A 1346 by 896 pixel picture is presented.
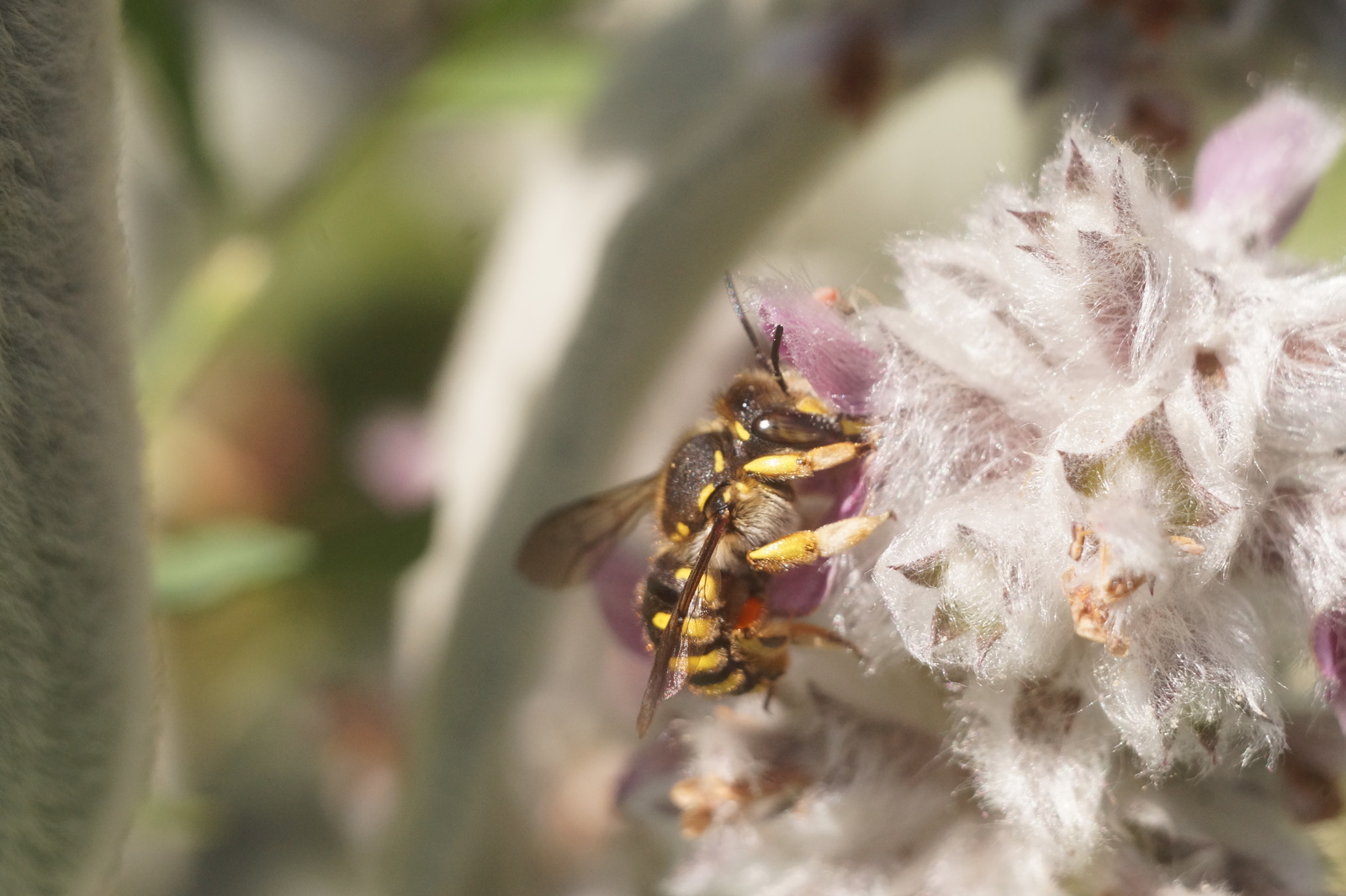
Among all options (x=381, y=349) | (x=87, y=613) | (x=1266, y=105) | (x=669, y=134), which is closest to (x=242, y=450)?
(x=381, y=349)

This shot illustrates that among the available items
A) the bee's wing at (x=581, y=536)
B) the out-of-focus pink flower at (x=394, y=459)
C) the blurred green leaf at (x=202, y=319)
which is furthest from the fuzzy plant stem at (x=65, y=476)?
the out-of-focus pink flower at (x=394, y=459)

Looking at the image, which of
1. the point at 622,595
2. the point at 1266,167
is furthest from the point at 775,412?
the point at 1266,167

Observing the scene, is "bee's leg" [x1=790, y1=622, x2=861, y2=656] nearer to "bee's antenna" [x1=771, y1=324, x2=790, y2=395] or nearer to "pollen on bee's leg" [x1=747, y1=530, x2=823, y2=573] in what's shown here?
"pollen on bee's leg" [x1=747, y1=530, x2=823, y2=573]

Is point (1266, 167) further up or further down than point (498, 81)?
further down

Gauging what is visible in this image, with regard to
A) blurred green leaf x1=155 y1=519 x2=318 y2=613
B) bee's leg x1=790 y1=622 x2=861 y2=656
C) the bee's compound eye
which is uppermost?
blurred green leaf x1=155 y1=519 x2=318 y2=613

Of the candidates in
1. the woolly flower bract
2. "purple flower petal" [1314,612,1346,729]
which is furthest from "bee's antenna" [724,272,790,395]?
"purple flower petal" [1314,612,1346,729]

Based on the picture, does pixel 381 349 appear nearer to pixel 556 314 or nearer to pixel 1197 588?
pixel 556 314

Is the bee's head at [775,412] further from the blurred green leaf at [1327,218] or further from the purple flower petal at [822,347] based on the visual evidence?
the blurred green leaf at [1327,218]

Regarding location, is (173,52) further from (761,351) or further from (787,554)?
(787,554)
